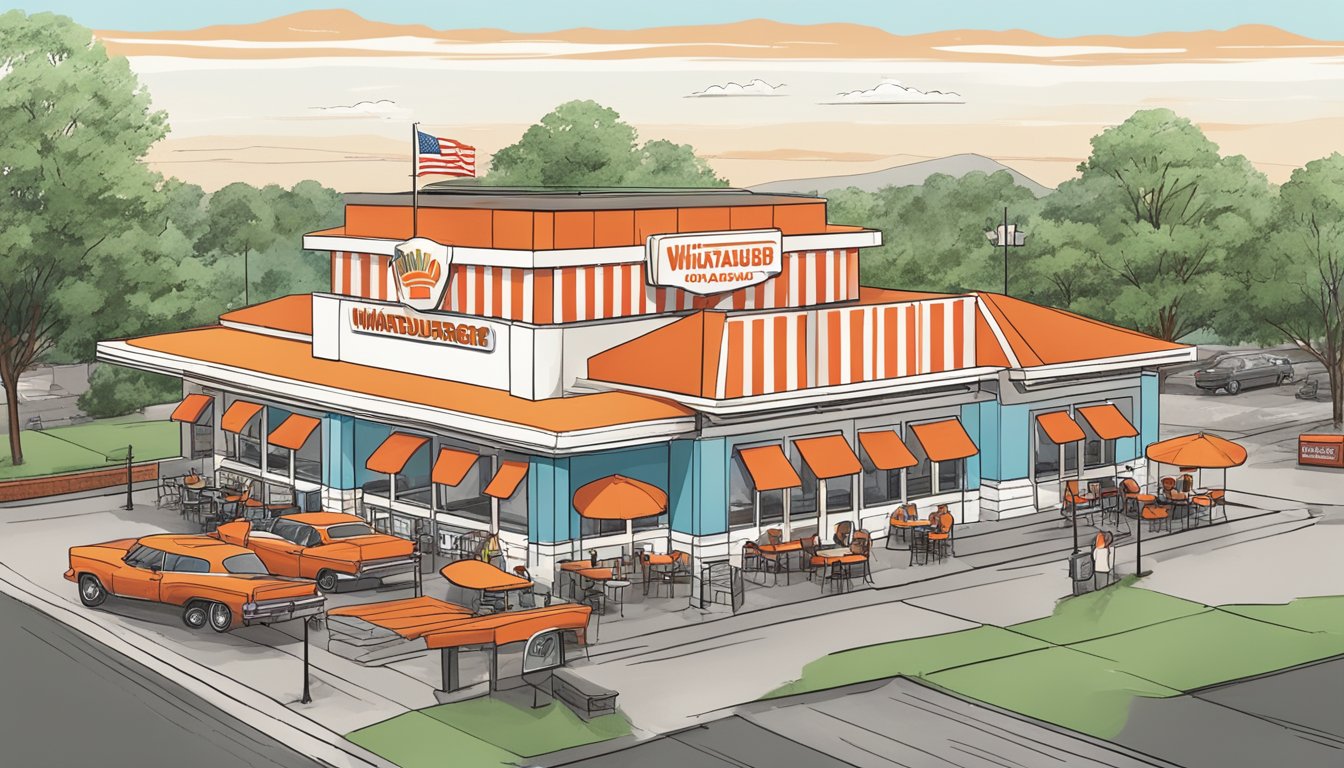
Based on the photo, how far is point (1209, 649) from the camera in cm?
3316

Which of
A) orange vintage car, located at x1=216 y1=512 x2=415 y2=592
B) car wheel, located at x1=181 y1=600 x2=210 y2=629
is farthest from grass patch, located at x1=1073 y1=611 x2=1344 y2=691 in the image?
car wheel, located at x1=181 y1=600 x2=210 y2=629

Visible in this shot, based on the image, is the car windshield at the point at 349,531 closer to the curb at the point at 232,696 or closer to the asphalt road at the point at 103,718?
the curb at the point at 232,696

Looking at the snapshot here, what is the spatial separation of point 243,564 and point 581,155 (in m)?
63.0

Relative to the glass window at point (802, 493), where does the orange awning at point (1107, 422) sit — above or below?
above

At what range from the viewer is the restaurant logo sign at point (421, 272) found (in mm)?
43562

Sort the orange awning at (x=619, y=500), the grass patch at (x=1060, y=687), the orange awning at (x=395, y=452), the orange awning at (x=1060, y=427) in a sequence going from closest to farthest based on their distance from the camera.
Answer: the grass patch at (x=1060, y=687), the orange awning at (x=619, y=500), the orange awning at (x=395, y=452), the orange awning at (x=1060, y=427)

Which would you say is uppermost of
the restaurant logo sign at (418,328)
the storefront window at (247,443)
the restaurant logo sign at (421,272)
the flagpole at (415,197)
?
the flagpole at (415,197)

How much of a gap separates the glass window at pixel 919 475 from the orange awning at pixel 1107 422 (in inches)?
215

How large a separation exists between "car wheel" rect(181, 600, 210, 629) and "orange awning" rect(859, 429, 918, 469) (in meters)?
17.3

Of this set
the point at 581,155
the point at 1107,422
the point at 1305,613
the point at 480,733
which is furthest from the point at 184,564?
the point at 581,155

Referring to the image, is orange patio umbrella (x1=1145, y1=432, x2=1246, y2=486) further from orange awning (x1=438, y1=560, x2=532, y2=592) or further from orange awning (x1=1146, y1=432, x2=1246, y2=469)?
orange awning (x1=438, y1=560, x2=532, y2=592)

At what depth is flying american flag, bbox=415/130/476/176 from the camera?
43.2 metres

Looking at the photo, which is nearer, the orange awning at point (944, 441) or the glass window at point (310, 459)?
the orange awning at point (944, 441)

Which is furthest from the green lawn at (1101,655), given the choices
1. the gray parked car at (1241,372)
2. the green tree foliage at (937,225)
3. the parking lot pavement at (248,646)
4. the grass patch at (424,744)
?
the green tree foliage at (937,225)
